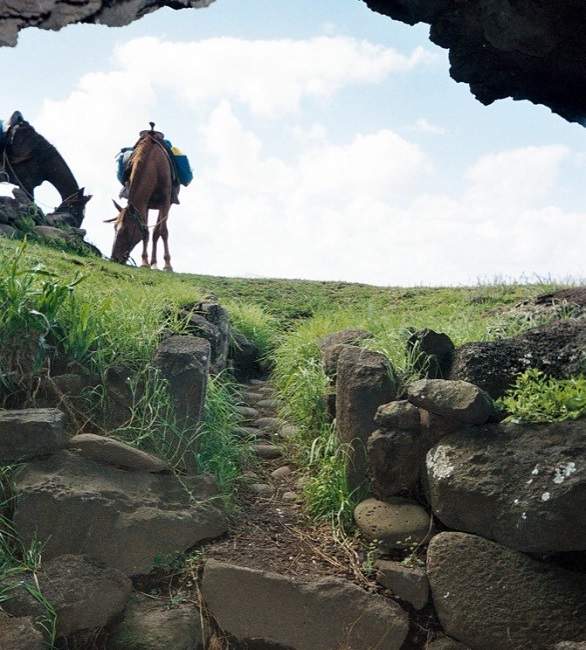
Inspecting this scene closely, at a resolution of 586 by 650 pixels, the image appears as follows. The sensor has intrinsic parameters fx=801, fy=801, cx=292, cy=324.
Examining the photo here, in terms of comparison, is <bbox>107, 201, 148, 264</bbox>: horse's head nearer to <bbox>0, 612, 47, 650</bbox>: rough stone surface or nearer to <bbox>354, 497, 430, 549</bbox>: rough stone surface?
<bbox>354, 497, 430, 549</bbox>: rough stone surface

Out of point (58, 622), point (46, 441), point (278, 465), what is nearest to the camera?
point (58, 622)

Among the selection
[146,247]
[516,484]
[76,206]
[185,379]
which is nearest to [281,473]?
[185,379]

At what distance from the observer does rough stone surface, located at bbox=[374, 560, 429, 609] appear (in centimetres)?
400

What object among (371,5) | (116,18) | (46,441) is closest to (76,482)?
(46,441)

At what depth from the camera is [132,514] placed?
161 inches

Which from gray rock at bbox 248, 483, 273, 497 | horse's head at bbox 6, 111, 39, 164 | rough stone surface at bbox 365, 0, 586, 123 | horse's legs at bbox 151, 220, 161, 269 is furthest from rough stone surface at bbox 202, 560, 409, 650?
horse's head at bbox 6, 111, 39, 164

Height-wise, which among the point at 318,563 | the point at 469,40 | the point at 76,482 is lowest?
the point at 318,563

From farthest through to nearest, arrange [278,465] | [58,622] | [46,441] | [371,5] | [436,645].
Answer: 1. [371,5]
2. [278,465]
3. [46,441]
4. [436,645]
5. [58,622]

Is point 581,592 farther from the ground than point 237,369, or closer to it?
closer to it

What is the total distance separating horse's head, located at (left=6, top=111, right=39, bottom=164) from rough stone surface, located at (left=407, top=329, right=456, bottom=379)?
12.0m

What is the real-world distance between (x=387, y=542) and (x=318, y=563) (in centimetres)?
38

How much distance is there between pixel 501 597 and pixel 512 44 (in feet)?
21.6

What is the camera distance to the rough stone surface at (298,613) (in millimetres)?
3883

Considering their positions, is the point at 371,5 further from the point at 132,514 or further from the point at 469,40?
the point at 132,514
